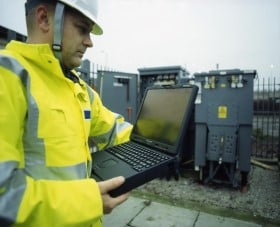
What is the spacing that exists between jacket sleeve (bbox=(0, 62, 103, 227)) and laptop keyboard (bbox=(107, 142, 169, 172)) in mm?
282

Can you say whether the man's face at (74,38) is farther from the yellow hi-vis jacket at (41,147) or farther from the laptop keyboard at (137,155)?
the laptop keyboard at (137,155)

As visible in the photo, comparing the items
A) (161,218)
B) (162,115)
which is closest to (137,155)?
(162,115)

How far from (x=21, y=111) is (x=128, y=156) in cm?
57

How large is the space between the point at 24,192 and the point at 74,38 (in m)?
0.67

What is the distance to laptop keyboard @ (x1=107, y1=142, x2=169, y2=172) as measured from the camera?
1069mm

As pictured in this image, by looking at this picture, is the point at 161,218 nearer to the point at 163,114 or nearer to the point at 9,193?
the point at 163,114

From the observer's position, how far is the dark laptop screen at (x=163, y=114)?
1245mm

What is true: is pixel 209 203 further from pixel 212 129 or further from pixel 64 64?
pixel 64 64

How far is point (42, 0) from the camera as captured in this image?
1.04m

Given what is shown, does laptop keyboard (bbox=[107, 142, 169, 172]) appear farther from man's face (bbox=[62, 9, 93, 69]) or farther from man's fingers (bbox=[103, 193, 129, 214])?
man's face (bbox=[62, 9, 93, 69])

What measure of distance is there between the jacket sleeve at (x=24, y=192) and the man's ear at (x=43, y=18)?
317 millimetres

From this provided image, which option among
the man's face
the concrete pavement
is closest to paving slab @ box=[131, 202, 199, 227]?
the concrete pavement

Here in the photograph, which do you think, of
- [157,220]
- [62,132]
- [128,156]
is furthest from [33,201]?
[157,220]

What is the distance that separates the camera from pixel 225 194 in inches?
158
